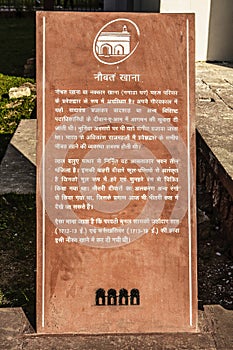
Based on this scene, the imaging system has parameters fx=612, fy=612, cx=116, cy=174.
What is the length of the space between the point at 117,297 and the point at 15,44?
1254cm

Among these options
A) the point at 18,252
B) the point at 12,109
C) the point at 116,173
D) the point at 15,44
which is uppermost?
the point at 116,173

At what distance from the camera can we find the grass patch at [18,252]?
11.8 ft

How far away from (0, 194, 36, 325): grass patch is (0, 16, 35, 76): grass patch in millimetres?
6464

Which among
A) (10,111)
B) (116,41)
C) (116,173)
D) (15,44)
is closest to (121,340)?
(116,173)

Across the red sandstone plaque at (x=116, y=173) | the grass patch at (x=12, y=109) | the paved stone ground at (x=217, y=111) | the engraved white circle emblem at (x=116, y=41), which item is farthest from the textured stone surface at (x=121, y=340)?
the grass patch at (x=12, y=109)

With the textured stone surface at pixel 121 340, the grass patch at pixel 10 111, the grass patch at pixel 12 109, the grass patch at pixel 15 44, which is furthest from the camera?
the grass patch at pixel 15 44

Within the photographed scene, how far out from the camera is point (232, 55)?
8.84 meters

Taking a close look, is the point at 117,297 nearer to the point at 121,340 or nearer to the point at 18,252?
the point at 121,340

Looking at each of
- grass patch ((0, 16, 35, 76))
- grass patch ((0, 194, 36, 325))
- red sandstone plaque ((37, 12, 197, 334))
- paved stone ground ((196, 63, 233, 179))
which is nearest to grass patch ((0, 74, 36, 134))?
grass patch ((0, 16, 35, 76))

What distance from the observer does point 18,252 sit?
4.16 meters

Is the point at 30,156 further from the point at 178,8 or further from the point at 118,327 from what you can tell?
the point at 178,8

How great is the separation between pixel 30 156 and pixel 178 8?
3.77m

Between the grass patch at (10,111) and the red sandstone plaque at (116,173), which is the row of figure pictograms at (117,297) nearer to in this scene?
the red sandstone plaque at (116,173)

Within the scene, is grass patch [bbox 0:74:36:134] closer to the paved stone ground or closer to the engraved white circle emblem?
the paved stone ground
